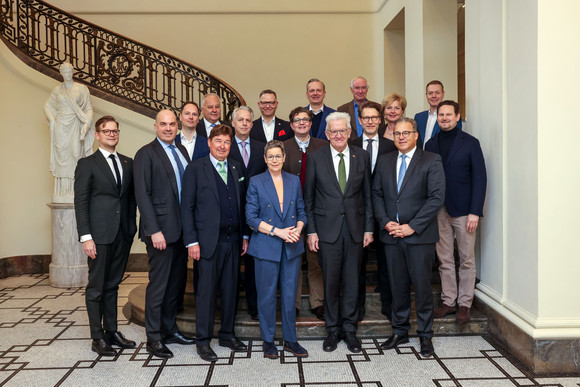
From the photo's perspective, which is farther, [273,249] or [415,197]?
[415,197]

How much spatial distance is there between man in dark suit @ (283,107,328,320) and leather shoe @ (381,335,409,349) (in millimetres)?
579

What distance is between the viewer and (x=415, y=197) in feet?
12.3

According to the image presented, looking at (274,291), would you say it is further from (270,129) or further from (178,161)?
(270,129)

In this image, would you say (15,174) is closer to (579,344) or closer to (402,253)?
(402,253)

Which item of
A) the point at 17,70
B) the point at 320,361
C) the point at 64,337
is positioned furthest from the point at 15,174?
the point at 320,361

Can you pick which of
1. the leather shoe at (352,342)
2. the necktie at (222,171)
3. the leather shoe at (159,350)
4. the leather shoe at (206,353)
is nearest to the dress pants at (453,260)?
the leather shoe at (352,342)

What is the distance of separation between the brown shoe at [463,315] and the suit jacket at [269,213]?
5.06ft

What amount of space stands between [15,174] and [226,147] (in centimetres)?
424

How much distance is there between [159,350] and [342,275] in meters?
1.50

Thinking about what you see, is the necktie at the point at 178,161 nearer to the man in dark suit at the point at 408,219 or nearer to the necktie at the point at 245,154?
the necktie at the point at 245,154

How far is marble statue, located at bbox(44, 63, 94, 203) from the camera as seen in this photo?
6000 mm

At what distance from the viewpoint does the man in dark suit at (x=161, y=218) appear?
11.9ft

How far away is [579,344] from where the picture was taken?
135 inches

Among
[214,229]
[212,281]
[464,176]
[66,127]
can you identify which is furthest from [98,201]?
[464,176]
